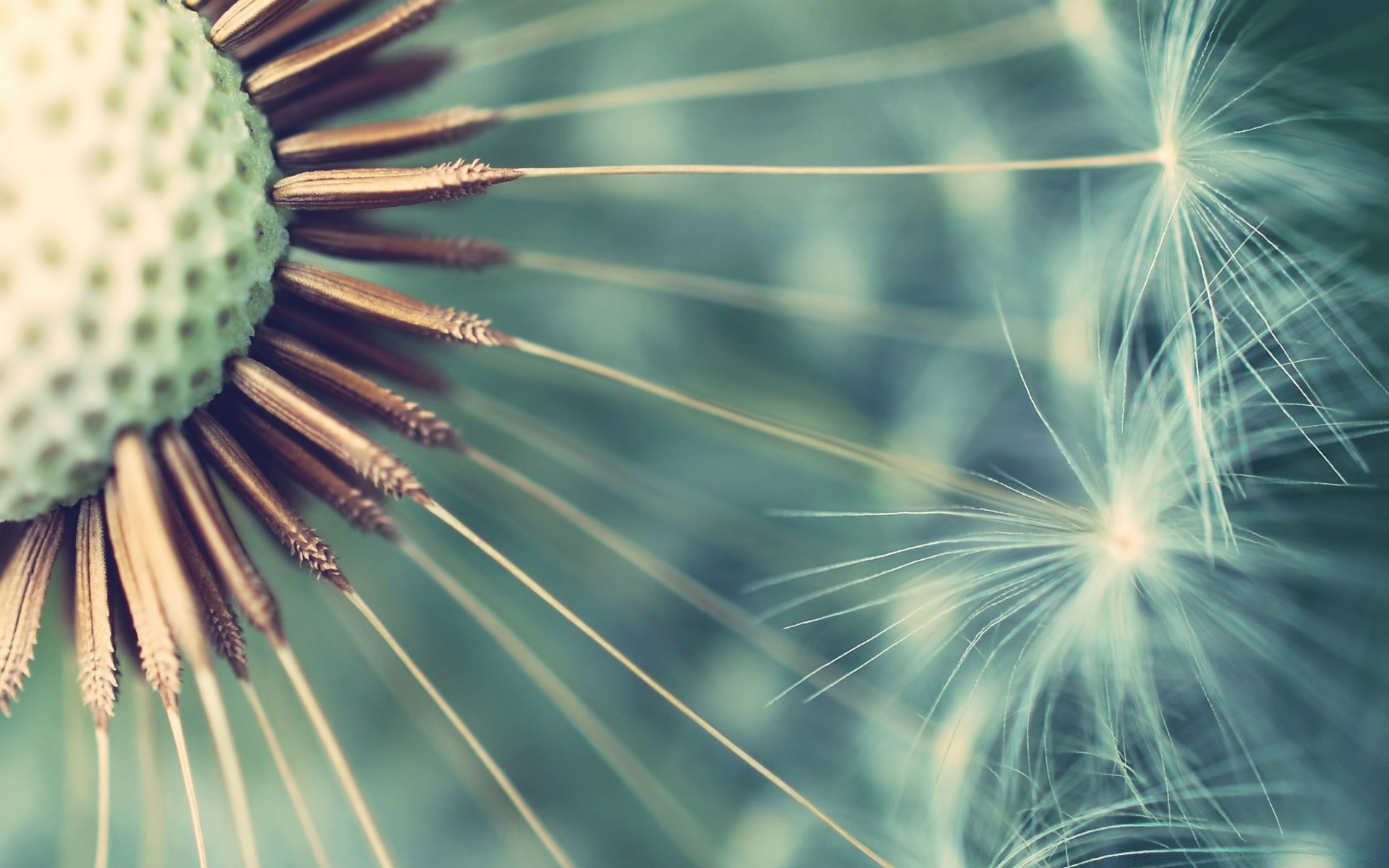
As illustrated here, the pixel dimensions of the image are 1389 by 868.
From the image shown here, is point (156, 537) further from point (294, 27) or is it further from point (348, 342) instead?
point (294, 27)

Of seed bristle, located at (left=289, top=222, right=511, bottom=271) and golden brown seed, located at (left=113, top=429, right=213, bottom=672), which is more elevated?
seed bristle, located at (left=289, top=222, right=511, bottom=271)


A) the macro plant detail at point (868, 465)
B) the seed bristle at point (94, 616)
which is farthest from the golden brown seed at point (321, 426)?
the seed bristle at point (94, 616)

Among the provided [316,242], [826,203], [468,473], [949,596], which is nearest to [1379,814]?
[949,596]

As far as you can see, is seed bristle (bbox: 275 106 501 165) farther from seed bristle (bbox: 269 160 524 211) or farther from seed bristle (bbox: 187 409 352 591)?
seed bristle (bbox: 187 409 352 591)

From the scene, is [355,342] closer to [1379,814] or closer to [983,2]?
[983,2]

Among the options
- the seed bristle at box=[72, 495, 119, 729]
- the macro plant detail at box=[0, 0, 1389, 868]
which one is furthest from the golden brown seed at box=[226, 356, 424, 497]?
the seed bristle at box=[72, 495, 119, 729]

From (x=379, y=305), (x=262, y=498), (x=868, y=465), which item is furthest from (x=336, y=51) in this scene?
(x=868, y=465)

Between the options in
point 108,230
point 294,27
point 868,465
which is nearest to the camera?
point 108,230
